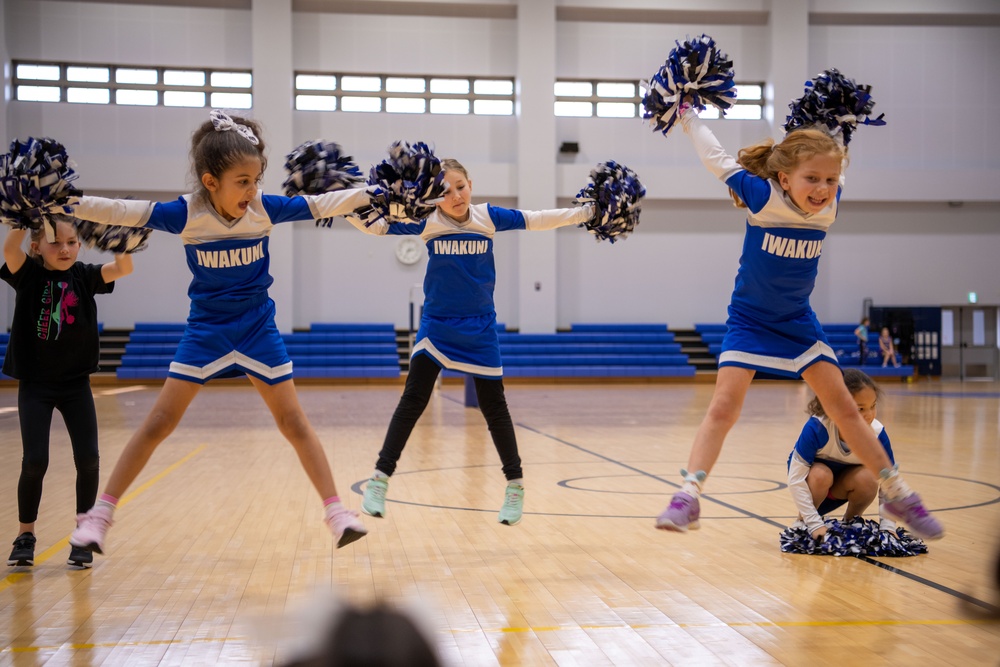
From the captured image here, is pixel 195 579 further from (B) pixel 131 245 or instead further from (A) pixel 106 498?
(B) pixel 131 245

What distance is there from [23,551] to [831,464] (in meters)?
3.46

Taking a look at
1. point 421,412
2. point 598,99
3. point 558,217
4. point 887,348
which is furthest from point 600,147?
point 421,412

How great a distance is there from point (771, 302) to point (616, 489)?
265 cm

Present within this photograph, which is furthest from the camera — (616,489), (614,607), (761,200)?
(616,489)

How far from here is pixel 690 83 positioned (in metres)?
3.70

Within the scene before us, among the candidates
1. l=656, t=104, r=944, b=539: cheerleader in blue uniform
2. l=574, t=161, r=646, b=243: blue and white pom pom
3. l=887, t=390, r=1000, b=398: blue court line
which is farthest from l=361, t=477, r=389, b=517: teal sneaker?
l=887, t=390, r=1000, b=398: blue court line

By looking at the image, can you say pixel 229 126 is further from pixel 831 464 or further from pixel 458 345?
pixel 831 464

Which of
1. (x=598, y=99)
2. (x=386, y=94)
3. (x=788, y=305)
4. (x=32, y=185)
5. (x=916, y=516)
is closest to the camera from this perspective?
(x=32, y=185)

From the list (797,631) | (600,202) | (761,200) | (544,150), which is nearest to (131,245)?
(600,202)

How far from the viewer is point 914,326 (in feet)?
73.5

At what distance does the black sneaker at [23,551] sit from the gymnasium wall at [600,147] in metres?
17.4

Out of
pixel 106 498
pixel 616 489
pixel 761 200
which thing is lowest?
pixel 616 489

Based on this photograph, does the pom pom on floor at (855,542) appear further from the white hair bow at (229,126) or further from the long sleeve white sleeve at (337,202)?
the white hair bow at (229,126)

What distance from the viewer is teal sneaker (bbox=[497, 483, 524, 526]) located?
14.5ft
